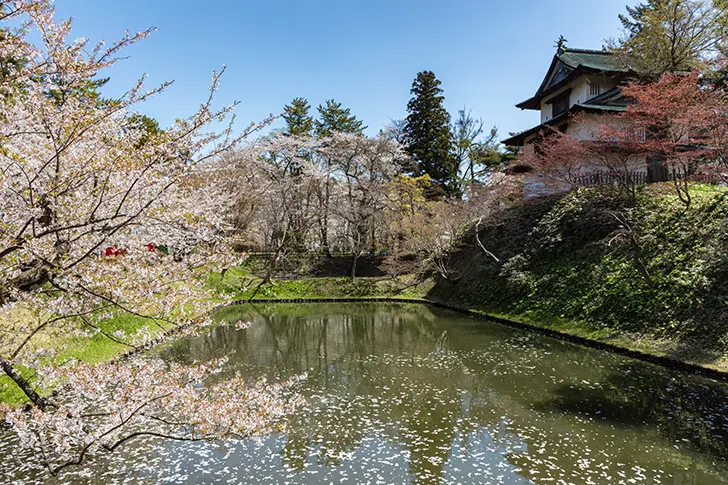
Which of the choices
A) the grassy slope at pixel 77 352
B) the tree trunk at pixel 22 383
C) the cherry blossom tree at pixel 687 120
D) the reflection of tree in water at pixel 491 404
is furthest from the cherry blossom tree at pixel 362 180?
the tree trunk at pixel 22 383

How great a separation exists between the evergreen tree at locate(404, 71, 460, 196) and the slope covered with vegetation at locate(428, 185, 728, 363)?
10.7 m

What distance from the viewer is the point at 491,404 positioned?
792cm

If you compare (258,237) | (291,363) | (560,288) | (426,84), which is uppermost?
(426,84)

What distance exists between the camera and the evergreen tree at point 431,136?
103 feet

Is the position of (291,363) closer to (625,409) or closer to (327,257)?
(625,409)

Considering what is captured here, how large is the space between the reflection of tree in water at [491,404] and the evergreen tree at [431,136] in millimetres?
19389

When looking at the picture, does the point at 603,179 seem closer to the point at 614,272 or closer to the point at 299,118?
the point at 614,272

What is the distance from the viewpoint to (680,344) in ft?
33.0

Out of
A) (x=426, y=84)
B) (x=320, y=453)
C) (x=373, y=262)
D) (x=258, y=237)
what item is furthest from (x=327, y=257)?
(x=320, y=453)

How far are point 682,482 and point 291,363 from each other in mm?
8286

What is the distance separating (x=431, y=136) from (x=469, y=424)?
27.8 meters

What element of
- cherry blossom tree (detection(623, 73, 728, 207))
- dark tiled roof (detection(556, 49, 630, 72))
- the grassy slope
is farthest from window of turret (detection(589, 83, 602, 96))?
the grassy slope

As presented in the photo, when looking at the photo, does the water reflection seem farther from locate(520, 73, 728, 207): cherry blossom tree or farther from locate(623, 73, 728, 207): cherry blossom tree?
locate(520, 73, 728, 207): cherry blossom tree

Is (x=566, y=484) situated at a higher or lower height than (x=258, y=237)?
lower
